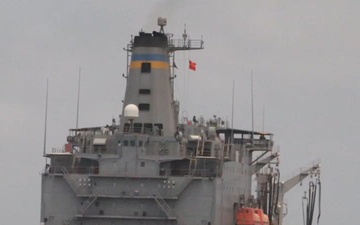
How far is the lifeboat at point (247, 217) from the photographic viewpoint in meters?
86.3

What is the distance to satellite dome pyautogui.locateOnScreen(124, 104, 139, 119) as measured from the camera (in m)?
82.2

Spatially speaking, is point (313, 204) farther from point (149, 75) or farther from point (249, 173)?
point (149, 75)

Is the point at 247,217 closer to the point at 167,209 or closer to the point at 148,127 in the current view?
the point at 167,209

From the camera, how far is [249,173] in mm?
92375

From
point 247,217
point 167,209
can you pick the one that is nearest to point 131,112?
point 167,209

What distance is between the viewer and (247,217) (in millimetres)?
86562

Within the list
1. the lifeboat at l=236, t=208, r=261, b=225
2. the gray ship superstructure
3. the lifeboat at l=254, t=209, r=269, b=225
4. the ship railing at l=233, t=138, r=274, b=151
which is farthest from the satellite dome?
the ship railing at l=233, t=138, r=274, b=151

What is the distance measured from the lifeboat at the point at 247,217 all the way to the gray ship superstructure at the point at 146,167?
251 mm

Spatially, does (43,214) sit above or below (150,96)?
below

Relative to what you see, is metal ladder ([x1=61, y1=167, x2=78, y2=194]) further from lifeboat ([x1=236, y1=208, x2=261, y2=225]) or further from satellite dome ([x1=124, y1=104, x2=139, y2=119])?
lifeboat ([x1=236, y1=208, x2=261, y2=225])

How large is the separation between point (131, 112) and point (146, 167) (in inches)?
106

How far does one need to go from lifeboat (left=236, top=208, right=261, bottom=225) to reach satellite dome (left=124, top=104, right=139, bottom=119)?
8116 millimetres

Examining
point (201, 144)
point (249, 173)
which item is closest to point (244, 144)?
point (249, 173)

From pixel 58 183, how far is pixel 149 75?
22.7 ft
